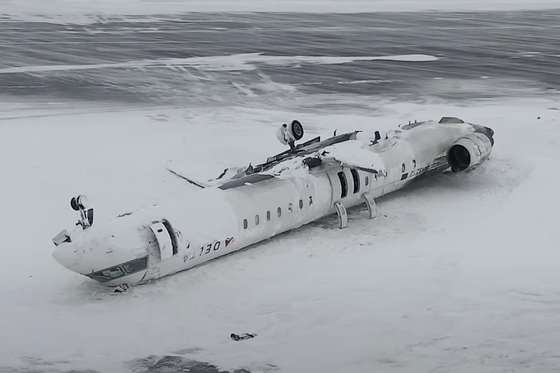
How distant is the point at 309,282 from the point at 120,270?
212 inches

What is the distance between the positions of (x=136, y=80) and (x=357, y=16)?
3224cm

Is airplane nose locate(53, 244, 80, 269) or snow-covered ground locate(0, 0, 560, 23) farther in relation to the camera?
snow-covered ground locate(0, 0, 560, 23)

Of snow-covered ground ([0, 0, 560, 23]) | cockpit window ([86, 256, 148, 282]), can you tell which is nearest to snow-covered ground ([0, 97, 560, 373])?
cockpit window ([86, 256, 148, 282])

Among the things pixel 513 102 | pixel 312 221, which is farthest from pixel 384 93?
pixel 312 221

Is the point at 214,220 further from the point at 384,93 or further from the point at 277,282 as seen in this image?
the point at 384,93

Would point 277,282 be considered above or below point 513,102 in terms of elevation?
below

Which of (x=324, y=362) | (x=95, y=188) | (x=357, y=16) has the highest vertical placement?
(x=357, y=16)

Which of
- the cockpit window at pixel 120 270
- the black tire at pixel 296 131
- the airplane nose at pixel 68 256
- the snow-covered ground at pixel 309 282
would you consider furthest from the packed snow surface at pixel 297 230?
the black tire at pixel 296 131

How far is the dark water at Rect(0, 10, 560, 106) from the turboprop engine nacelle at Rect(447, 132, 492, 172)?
13.3 metres

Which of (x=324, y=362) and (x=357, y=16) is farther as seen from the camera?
(x=357, y=16)

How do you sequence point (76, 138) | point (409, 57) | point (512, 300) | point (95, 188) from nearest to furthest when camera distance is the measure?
1. point (512, 300)
2. point (95, 188)
3. point (76, 138)
4. point (409, 57)

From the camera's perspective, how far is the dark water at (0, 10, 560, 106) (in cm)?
4950

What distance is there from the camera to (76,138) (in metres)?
40.4

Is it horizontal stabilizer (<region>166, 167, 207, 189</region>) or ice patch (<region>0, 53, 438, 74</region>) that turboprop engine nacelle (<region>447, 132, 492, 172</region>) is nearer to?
horizontal stabilizer (<region>166, 167, 207, 189</region>)
